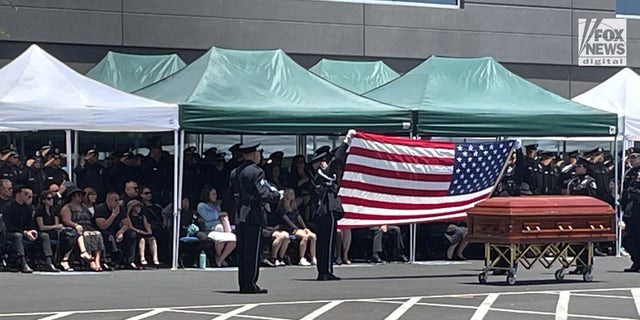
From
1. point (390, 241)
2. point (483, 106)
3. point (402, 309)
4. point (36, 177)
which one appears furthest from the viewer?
point (390, 241)

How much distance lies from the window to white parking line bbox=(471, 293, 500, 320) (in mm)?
19552

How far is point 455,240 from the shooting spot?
2284cm

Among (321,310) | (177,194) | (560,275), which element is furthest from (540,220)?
(177,194)

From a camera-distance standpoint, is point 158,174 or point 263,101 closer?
point 263,101

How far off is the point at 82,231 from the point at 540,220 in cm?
698

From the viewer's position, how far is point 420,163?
20781 mm

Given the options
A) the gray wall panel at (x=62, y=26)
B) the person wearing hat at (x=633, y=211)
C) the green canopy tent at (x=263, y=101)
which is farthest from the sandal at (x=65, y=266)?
the gray wall panel at (x=62, y=26)

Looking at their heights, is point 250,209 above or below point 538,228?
above

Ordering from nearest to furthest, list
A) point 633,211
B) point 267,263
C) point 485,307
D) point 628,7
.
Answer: point 485,307 < point 633,211 < point 267,263 < point 628,7

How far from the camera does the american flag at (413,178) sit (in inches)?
790

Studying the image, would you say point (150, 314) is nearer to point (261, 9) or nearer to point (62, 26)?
point (62, 26)

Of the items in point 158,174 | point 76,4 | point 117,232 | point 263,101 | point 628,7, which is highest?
point 628,7

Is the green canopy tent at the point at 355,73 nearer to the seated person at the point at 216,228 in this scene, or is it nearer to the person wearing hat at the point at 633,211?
the seated person at the point at 216,228

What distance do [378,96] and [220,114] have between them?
397cm
